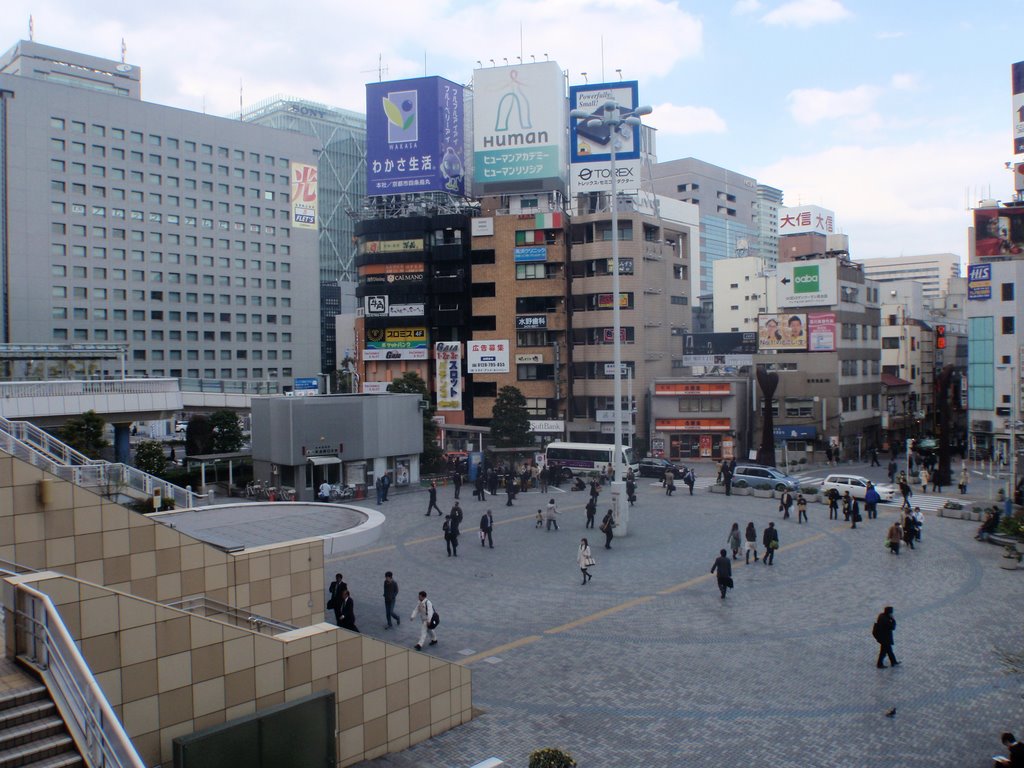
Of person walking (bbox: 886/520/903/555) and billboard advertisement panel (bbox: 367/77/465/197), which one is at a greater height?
billboard advertisement panel (bbox: 367/77/465/197)

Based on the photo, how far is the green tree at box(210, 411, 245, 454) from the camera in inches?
2072

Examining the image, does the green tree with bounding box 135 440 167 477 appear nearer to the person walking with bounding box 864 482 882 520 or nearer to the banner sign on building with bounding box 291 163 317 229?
the person walking with bounding box 864 482 882 520

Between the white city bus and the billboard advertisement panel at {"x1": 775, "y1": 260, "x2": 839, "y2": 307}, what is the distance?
1002 inches

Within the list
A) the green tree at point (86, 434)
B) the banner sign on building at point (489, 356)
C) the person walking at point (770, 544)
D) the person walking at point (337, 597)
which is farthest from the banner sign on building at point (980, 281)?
the green tree at point (86, 434)

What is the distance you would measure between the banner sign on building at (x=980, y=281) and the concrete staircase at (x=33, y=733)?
6251cm

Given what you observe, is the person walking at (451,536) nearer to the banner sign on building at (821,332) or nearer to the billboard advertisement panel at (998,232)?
the banner sign on building at (821,332)

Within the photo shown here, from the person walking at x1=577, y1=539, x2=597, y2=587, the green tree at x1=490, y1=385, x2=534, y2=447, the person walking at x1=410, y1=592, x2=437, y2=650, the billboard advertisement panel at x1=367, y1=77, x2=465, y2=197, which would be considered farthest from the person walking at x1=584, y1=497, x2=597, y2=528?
the billboard advertisement panel at x1=367, y1=77, x2=465, y2=197

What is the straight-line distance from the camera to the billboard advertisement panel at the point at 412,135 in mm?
63531

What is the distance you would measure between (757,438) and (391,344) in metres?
29.3

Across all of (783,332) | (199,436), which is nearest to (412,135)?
(199,436)

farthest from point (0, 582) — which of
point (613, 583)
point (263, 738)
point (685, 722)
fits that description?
point (613, 583)

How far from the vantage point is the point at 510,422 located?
171ft

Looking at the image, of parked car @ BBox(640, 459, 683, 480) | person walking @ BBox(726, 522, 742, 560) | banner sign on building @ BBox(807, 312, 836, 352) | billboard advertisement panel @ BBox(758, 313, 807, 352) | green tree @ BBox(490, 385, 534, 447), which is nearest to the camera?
person walking @ BBox(726, 522, 742, 560)

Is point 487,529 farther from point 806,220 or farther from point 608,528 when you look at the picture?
point 806,220
